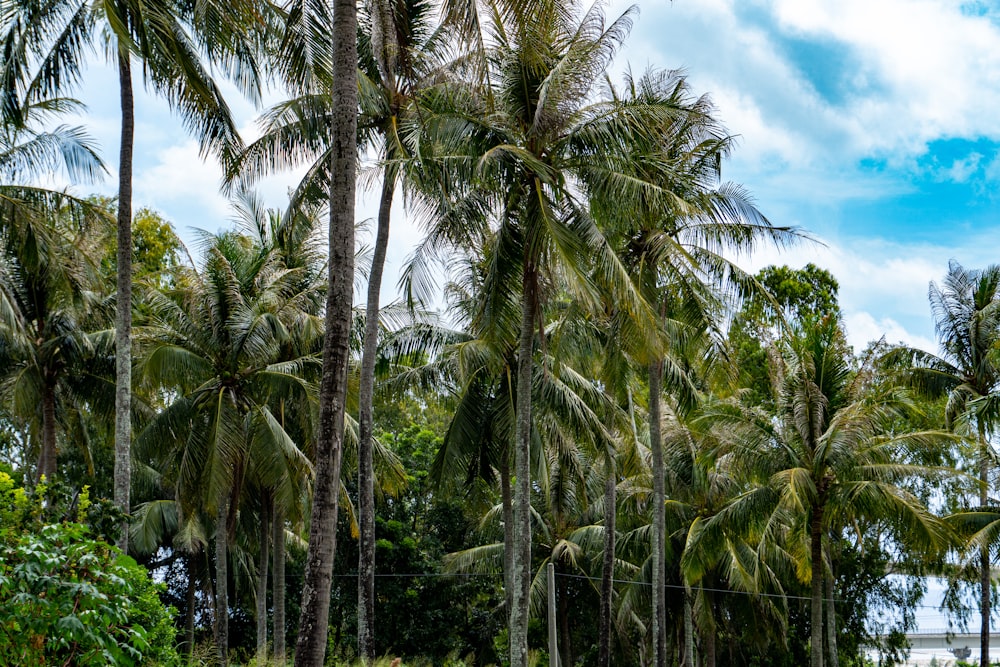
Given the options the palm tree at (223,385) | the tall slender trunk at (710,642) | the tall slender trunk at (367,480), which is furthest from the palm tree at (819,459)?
the palm tree at (223,385)

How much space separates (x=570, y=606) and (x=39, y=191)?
20.7 m

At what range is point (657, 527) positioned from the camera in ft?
65.9

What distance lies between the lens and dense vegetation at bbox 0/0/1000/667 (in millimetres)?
12292

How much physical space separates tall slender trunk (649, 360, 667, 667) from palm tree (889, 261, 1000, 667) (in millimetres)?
9196

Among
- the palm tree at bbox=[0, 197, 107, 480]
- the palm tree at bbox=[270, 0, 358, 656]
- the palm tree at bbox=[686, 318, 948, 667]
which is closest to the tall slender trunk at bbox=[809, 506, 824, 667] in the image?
the palm tree at bbox=[686, 318, 948, 667]

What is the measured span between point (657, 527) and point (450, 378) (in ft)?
17.8

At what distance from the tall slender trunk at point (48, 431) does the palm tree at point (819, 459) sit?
13111 millimetres

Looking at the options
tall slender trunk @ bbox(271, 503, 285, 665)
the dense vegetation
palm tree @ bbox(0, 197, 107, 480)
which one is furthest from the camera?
tall slender trunk @ bbox(271, 503, 285, 665)

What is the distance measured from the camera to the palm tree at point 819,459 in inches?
719

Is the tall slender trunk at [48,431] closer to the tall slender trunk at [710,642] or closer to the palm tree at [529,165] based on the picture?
the palm tree at [529,165]

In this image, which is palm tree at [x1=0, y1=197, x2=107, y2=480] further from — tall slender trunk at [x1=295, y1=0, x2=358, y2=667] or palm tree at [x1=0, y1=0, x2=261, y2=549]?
tall slender trunk at [x1=295, y1=0, x2=358, y2=667]

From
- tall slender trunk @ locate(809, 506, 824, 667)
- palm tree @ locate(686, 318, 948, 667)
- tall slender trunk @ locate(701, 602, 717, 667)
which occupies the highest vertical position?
palm tree @ locate(686, 318, 948, 667)

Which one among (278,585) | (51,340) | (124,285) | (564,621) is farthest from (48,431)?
(564,621)

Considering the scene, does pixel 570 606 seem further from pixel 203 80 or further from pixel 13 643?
pixel 13 643
